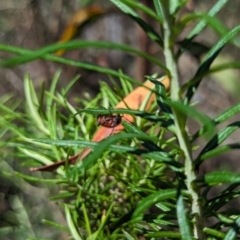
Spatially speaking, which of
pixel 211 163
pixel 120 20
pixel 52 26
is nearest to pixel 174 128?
pixel 211 163

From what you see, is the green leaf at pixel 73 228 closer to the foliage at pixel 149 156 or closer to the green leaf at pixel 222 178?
the foliage at pixel 149 156

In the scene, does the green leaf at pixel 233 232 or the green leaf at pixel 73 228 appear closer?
the green leaf at pixel 233 232

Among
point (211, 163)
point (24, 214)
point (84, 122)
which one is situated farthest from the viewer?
point (211, 163)

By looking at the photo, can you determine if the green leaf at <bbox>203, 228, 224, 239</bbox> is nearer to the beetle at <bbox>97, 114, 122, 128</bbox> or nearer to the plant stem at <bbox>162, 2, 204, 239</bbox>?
the plant stem at <bbox>162, 2, 204, 239</bbox>

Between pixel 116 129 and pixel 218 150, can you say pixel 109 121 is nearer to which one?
pixel 116 129

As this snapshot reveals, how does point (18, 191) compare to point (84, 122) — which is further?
A: point (18, 191)

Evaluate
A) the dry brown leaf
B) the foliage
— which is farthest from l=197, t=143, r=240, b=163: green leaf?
the dry brown leaf

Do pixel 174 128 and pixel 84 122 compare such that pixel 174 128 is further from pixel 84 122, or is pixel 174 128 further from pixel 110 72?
pixel 84 122

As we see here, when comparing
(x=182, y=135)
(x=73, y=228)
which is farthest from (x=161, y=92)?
(x=73, y=228)

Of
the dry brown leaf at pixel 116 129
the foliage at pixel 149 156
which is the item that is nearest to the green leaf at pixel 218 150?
the foliage at pixel 149 156
